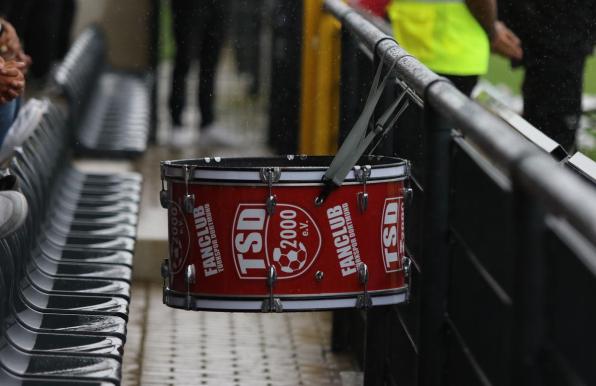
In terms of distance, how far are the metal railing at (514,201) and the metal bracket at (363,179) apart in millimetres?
165

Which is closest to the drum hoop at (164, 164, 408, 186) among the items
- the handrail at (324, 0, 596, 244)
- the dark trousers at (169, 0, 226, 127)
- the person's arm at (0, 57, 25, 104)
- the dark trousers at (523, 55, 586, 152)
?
the handrail at (324, 0, 596, 244)

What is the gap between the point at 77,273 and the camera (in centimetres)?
512

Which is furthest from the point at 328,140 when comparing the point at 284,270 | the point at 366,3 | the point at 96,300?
the point at 284,270

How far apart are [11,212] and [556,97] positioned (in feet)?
9.96

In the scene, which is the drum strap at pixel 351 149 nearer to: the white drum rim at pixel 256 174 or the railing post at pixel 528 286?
the white drum rim at pixel 256 174

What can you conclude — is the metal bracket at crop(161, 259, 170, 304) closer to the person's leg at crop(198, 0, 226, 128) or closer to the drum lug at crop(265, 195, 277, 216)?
the drum lug at crop(265, 195, 277, 216)

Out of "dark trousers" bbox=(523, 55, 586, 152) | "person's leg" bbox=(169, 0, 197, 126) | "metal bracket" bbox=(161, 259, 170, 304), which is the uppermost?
"metal bracket" bbox=(161, 259, 170, 304)

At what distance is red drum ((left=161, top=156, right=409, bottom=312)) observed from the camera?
3.83 m

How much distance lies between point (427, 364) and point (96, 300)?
4.31 ft

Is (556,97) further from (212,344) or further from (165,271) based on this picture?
(165,271)

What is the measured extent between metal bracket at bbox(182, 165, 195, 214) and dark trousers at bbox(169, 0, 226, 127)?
6705 millimetres

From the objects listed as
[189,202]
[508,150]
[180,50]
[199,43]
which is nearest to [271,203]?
[189,202]

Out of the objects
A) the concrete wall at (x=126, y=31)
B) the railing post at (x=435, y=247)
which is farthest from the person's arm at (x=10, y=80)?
the concrete wall at (x=126, y=31)

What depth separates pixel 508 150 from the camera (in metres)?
2.80
